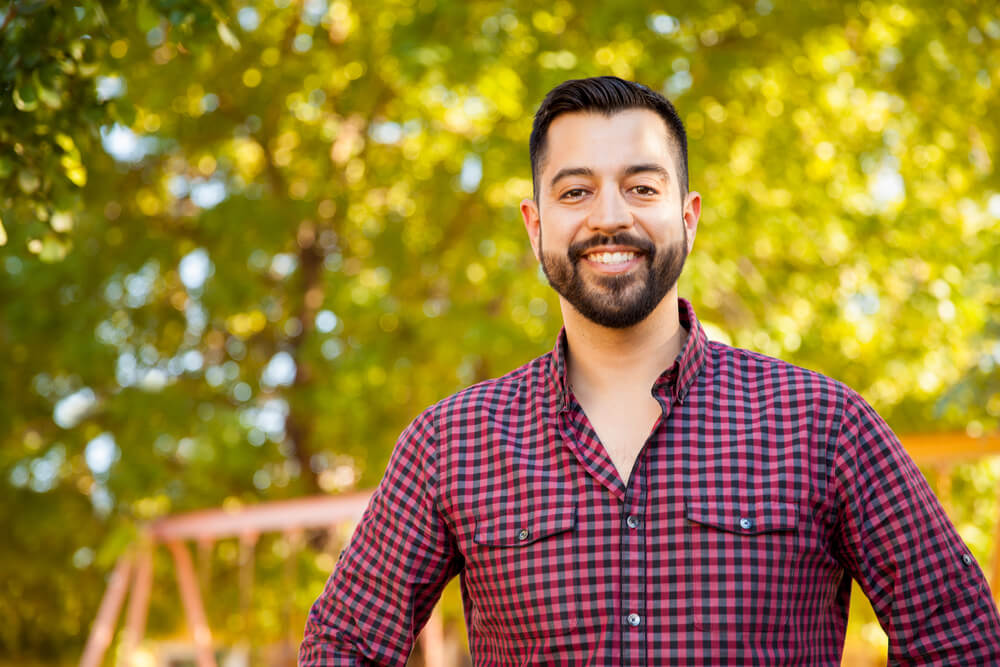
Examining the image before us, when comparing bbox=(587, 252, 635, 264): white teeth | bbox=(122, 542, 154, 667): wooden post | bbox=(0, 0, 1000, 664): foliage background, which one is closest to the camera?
bbox=(587, 252, 635, 264): white teeth

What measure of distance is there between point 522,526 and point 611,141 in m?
0.67

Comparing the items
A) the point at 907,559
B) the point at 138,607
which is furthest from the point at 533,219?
the point at 138,607

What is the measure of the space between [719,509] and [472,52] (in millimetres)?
3831

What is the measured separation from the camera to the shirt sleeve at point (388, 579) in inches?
70.8

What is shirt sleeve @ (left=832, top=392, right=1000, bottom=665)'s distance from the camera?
1591 mm

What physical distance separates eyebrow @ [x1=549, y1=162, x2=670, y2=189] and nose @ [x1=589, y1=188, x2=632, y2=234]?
0.14 feet

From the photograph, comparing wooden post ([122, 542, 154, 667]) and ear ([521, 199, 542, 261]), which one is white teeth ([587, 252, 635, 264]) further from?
wooden post ([122, 542, 154, 667])

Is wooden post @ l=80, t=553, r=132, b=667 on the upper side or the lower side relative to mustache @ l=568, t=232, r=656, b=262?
lower

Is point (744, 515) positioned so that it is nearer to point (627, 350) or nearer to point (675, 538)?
point (675, 538)

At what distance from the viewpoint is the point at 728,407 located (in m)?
1.82

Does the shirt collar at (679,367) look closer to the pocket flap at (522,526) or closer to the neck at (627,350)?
the neck at (627,350)

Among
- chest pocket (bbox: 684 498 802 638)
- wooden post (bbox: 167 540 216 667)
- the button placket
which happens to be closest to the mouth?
the button placket

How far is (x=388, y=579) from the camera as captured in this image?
181cm

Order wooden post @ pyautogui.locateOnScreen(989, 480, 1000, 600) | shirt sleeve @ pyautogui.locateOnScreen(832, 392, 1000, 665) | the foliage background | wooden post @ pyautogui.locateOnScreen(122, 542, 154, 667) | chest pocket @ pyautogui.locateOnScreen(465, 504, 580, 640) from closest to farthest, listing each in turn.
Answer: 1. shirt sleeve @ pyautogui.locateOnScreen(832, 392, 1000, 665)
2. chest pocket @ pyautogui.locateOnScreen(465, 504, 580, 640)
3. wooden post @ pyautogui.locateOnScreen(989, 480, 1000, 600)
4. wooden post @ pyautogui.locateOnScreen(122, 542, 154, 667)
5. the foliage background
